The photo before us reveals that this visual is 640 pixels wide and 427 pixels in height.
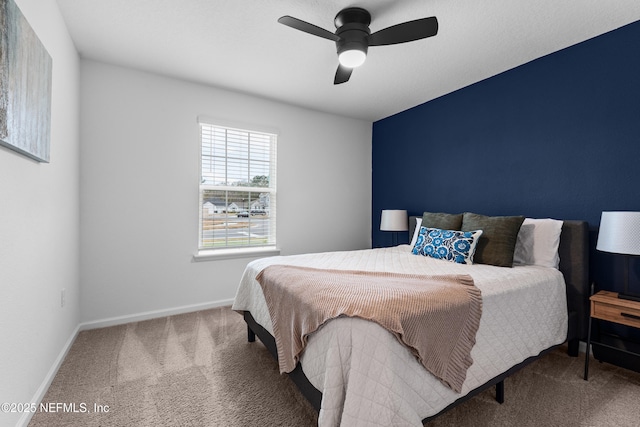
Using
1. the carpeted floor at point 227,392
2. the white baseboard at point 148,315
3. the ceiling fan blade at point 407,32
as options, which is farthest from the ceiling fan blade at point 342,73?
the white baseboard at point 148,315

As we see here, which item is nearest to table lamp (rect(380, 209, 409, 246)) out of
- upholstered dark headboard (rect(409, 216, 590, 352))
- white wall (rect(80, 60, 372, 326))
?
white wall (rect(80, 60, 372, 326))

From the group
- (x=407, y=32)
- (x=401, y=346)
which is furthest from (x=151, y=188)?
(x=401, y=346)

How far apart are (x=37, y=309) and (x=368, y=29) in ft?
9.21

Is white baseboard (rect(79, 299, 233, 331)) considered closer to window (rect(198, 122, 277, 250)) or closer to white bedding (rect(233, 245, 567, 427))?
window (rect(198, 122, 277, 250))

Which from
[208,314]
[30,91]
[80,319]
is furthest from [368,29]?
[80,319]

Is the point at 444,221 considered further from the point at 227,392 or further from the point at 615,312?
the point at 227,392

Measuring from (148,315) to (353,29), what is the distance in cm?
327

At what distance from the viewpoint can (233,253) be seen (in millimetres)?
3455

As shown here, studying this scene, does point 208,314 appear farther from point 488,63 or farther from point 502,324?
point 488,63

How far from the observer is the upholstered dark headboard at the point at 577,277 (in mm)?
2295

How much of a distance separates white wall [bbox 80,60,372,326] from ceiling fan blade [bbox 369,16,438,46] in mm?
1996

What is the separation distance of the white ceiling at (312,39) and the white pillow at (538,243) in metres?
1.54

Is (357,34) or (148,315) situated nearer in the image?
(357,34)

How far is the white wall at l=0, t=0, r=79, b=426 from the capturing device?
1.34m
